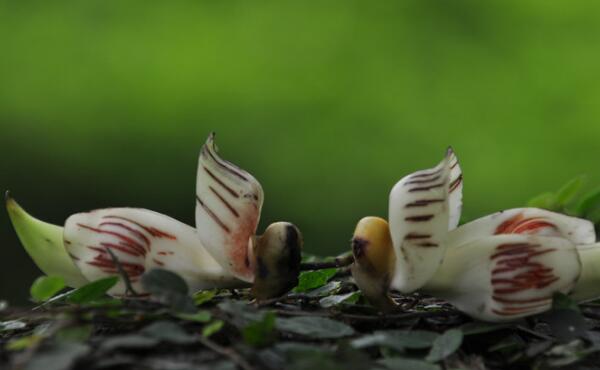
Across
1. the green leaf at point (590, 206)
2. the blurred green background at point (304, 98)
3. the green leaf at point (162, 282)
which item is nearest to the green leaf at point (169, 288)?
the green leaf at point (162, 282)

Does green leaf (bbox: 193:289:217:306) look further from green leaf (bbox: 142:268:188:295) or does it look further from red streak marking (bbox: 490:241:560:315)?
red streak marking (bbox: 490:241:560:315)

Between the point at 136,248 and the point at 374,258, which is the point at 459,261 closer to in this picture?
the point at 374,258

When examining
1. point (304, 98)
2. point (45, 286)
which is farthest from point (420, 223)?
point (304, 98)

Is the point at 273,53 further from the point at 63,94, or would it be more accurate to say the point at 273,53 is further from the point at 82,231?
the point at 82,231

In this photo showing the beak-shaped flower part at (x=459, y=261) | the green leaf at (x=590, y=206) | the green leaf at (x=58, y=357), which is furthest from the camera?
the green leaf at (x=590, y=206)

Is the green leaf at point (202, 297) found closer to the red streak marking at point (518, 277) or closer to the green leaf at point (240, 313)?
the green leaf at point (240, 313)

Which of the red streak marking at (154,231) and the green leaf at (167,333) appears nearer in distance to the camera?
the green leaf at (167,333)

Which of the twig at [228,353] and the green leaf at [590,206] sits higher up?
the twig at [228,353]
